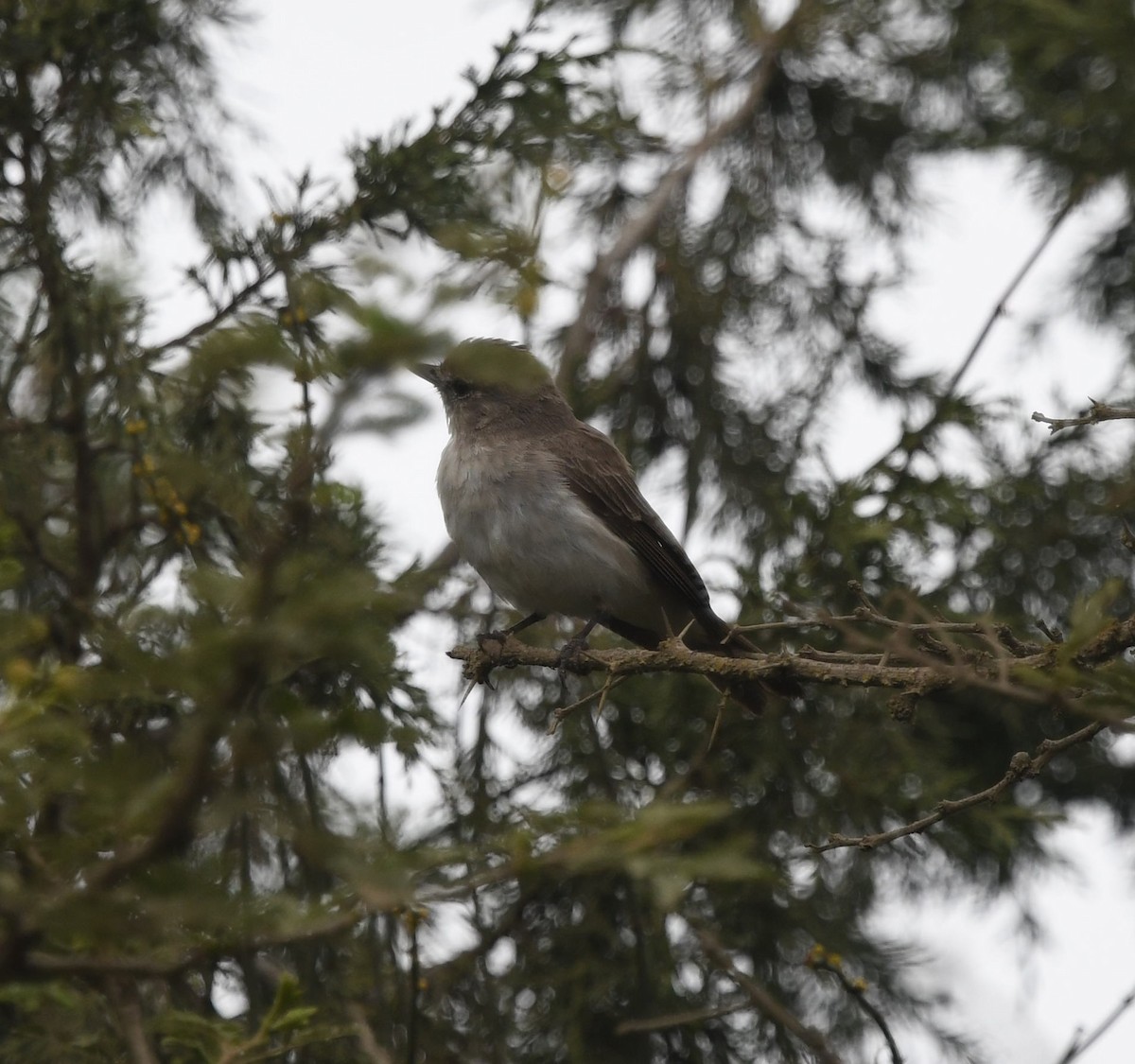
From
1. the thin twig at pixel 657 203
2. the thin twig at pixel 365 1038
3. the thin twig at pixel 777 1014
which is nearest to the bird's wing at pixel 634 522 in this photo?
the thin twig at pixel 657 203

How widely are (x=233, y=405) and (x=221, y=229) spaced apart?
92 cm

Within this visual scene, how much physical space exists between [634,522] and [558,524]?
1.40 ft

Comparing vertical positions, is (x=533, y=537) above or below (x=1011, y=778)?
above

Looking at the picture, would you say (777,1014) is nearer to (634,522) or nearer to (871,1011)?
(871,1011)

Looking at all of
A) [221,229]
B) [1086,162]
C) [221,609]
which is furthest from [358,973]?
[1086,162]

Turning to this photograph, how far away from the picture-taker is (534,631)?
19.4ft

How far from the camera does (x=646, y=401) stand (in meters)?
6.64

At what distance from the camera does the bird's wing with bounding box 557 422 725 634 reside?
5.53 meters

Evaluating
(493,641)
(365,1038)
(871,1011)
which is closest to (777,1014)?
(871,1011)

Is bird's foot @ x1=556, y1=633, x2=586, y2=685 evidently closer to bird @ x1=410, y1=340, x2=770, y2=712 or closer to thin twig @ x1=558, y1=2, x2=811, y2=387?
bird @ x1=410, y1=340, x2=770, y2=712

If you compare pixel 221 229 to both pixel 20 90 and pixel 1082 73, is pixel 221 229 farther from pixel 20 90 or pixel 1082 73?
pixel 1082 73

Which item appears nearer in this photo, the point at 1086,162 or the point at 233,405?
the point at 233,405

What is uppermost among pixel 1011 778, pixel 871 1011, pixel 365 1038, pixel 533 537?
pixel 533 537

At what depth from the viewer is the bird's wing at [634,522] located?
5.53 metres
